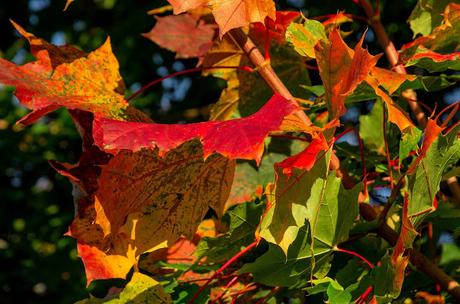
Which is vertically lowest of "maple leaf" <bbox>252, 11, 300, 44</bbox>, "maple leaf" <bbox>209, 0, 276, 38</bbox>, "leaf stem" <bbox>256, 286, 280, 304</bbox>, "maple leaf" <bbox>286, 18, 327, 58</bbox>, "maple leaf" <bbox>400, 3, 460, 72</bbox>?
"leaf stem" <bbox>256, 286, 280, 304</bbox>

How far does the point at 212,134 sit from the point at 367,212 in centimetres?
29

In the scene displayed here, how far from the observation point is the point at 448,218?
837 mm

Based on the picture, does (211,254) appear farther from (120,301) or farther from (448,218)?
(448,218)

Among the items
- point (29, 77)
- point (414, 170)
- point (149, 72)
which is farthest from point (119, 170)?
point (149, 72)

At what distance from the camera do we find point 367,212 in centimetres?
86

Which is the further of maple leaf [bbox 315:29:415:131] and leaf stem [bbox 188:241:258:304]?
leaf stem [bbox 188:241:258:304]

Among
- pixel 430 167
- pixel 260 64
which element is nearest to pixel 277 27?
pixel 260 64

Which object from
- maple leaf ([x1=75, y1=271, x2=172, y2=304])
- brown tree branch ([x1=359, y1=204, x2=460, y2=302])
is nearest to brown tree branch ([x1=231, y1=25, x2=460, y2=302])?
brown tree branch ([x1=359, y1=204, x2=460, y2=302])

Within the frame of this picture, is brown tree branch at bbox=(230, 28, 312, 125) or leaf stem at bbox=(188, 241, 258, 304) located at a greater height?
brown tree branch at bbox=(230, 28, 312, 125)

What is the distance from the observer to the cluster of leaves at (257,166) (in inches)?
26.9

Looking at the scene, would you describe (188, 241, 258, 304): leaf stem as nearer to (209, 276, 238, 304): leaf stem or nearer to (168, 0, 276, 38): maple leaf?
(209, 276, 238, 304): leaf stem

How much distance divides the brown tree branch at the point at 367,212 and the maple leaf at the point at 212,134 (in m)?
0.16

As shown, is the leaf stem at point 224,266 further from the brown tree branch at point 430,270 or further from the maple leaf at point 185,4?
the maple leaf at point 185,4

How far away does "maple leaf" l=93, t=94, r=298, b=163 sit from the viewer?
62cm
